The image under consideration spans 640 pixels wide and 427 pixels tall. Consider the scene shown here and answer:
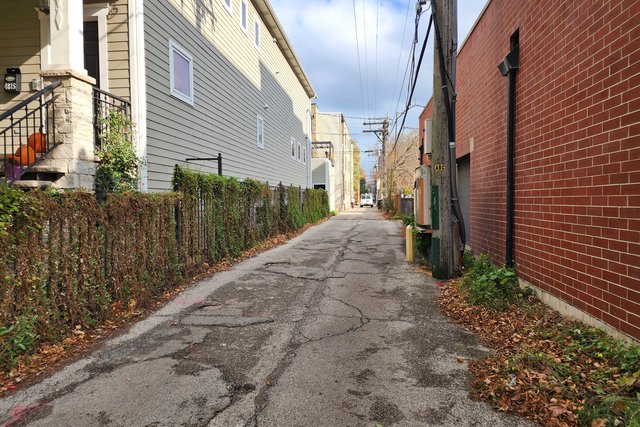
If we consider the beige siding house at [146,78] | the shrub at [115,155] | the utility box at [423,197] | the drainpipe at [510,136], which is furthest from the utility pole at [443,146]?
the beige siding house at [146,78]

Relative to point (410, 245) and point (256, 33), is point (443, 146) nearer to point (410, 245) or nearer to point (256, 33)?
point (410, 245)

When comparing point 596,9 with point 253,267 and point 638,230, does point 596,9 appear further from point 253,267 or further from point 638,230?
point 253,267

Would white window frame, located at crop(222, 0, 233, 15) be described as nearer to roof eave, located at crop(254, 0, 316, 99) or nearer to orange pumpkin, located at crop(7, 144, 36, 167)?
roof eave, located at crop(254, 0, 316, 99)

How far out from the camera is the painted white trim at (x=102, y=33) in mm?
7887

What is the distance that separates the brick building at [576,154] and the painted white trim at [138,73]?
621 cm

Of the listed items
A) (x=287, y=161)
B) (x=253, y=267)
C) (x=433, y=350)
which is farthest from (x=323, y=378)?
(x=287, y=161)

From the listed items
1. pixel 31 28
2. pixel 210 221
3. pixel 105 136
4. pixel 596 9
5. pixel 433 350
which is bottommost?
pixel 433 350

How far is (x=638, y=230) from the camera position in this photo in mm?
3287

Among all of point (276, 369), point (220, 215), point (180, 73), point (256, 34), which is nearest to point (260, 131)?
point (256, 34)

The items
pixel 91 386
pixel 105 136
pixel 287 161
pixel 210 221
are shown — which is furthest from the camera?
pixel 287 161

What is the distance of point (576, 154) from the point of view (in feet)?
14.0

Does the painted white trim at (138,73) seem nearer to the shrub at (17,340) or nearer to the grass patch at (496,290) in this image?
the shrub at (17,340)

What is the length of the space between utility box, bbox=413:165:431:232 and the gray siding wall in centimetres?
518

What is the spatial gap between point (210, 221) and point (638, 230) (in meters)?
6.86
